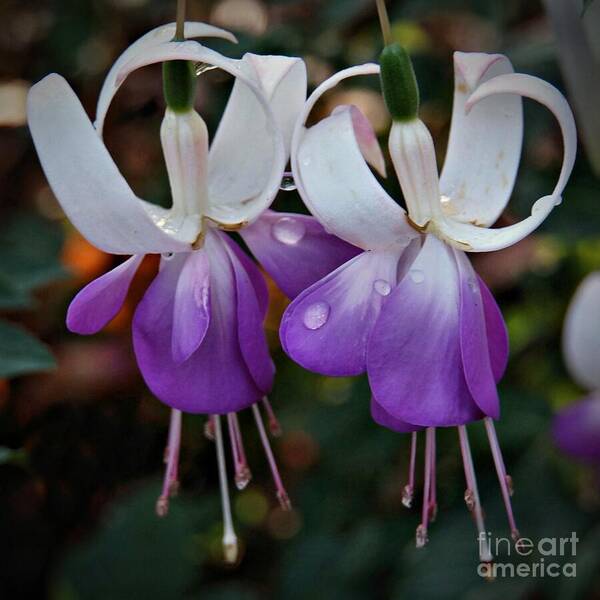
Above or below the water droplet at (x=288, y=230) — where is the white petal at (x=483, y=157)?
above

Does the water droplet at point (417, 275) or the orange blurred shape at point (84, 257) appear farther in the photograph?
the orange blurred shape at point (84, 257)

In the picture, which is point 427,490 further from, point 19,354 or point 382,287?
point 19,354

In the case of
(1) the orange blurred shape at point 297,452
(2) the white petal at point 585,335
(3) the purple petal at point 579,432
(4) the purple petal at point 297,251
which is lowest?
(1) the orange blurred shape at point 297,452

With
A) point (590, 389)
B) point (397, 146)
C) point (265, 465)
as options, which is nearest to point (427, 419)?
point (397, 146)

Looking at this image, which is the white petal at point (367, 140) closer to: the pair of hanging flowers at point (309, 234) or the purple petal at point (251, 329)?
the pair of hanging flowers at point (309, 234)

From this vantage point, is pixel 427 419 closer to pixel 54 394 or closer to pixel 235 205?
pixel 235 205

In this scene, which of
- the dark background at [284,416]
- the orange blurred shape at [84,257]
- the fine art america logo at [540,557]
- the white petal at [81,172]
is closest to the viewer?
the white petal at [81,172]

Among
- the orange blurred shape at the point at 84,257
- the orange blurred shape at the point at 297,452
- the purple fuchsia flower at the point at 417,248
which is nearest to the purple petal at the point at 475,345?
the purple fuchsia flower at the point at 417,248

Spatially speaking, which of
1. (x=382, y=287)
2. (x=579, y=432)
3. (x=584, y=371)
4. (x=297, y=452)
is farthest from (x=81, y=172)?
(x=297, y=452)
